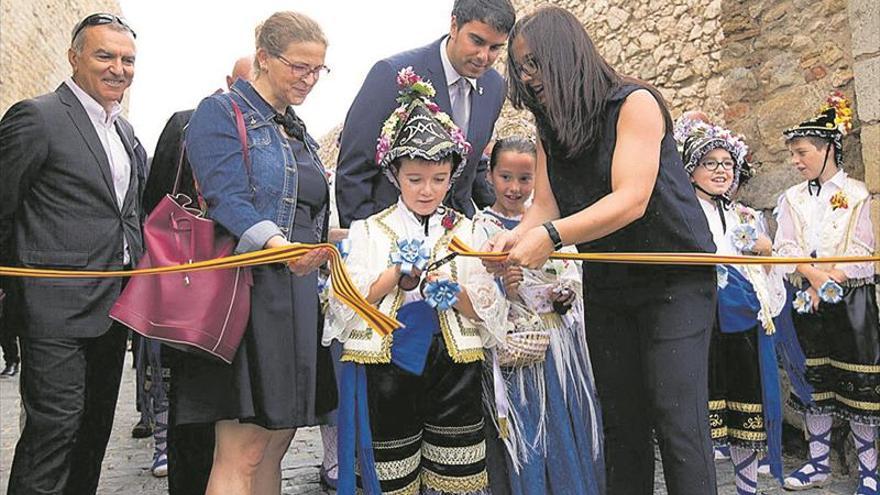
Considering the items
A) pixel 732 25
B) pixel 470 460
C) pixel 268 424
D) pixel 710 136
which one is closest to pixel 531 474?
pixel 470 460

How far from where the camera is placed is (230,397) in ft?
7.90

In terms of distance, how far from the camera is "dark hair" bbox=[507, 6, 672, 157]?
2.40m

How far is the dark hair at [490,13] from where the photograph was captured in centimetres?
316

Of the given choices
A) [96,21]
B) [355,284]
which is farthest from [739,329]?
[96,21]

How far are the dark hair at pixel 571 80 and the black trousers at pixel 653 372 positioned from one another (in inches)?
19.1

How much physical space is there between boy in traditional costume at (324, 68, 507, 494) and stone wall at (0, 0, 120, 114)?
15.2 metres

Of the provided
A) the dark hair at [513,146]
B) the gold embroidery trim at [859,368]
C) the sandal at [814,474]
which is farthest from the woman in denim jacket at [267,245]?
the gold embroidery trim at [859,368]

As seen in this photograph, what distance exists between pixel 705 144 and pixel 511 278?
1.99 metres

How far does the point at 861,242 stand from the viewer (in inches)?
169

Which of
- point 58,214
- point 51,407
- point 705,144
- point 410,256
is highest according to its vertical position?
point 705,144

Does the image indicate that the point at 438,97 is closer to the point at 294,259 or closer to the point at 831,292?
the point at 294,259

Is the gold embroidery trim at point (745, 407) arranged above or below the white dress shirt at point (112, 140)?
below

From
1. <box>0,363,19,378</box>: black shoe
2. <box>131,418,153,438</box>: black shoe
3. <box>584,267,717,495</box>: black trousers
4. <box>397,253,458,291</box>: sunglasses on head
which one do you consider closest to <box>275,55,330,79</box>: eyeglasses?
<box>397,253,458,291</box>: sunglasses on head

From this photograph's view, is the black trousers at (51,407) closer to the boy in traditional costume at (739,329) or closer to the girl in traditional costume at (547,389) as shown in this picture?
the girl in traditional costume at (547,389)
